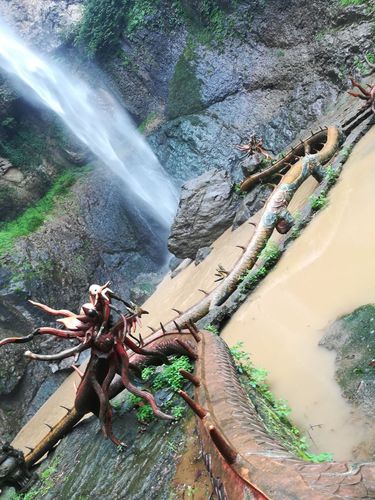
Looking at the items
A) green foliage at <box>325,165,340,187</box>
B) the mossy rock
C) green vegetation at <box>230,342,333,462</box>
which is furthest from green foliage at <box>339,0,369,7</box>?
green vegetation at <box>230,342,333,462</box>

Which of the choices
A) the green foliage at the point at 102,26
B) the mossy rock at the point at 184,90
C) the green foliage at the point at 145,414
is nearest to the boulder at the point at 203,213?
the mossy rock at the point at 184,90

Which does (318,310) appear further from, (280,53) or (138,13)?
(138,13)

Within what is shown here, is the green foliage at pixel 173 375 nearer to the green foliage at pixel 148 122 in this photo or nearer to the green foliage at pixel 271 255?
the green foliage at pixel 271 255

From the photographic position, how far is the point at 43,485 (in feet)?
16.1

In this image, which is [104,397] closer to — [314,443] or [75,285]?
[314,443]

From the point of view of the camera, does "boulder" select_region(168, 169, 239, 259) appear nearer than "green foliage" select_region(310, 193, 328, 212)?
No

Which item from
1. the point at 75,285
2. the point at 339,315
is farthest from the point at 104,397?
the point at 75,285

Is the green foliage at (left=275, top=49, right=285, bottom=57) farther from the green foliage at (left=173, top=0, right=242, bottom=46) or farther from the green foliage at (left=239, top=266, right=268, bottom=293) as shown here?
the green foliage at (left=239, top=266, right=268, bottom=293)

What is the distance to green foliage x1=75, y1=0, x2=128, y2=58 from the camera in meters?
19.0

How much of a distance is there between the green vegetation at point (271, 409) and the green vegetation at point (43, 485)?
2.54 m

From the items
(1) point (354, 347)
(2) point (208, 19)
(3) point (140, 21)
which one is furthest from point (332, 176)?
(3) point (140, 21)

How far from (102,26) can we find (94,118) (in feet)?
13.2

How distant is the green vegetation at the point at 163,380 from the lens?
4398 mm

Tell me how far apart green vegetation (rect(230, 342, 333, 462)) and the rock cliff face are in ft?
23.9
